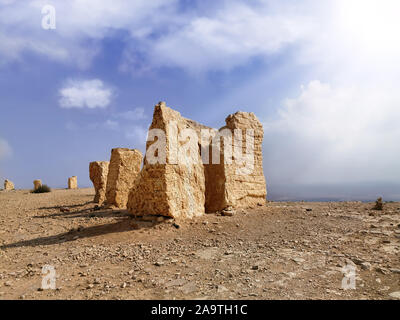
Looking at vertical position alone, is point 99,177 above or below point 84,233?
above

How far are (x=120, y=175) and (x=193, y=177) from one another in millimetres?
4359

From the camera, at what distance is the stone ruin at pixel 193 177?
6414mm

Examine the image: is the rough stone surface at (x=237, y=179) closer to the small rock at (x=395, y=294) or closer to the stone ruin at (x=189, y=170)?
the stone ruin at (x=189, y=170)

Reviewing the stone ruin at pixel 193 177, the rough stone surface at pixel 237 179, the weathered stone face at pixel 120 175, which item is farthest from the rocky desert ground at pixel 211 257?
the weathered stone face at pixel 120 175

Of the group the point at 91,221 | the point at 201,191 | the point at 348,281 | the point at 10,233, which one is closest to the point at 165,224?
the point at 201,191

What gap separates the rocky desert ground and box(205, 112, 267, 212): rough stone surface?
1.26m

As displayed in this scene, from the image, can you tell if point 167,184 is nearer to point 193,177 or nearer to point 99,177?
point 193,177

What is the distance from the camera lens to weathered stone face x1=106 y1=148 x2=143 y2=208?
10305 mm

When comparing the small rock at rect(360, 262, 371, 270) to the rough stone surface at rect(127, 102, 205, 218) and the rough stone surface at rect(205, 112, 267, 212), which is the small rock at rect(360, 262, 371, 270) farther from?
the rough stone surface at rect(205, 112, 267, 212)

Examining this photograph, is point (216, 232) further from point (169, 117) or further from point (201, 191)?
point (169, 117)

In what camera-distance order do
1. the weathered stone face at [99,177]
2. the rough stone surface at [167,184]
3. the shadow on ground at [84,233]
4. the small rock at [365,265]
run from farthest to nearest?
1. the weathered stone face at [99,177]
2. the rough stone surface at [167,184]
3. the shadow on ground at [84,233]
4. the small rock at [365,265]

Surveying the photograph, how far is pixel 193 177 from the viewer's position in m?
7.37
